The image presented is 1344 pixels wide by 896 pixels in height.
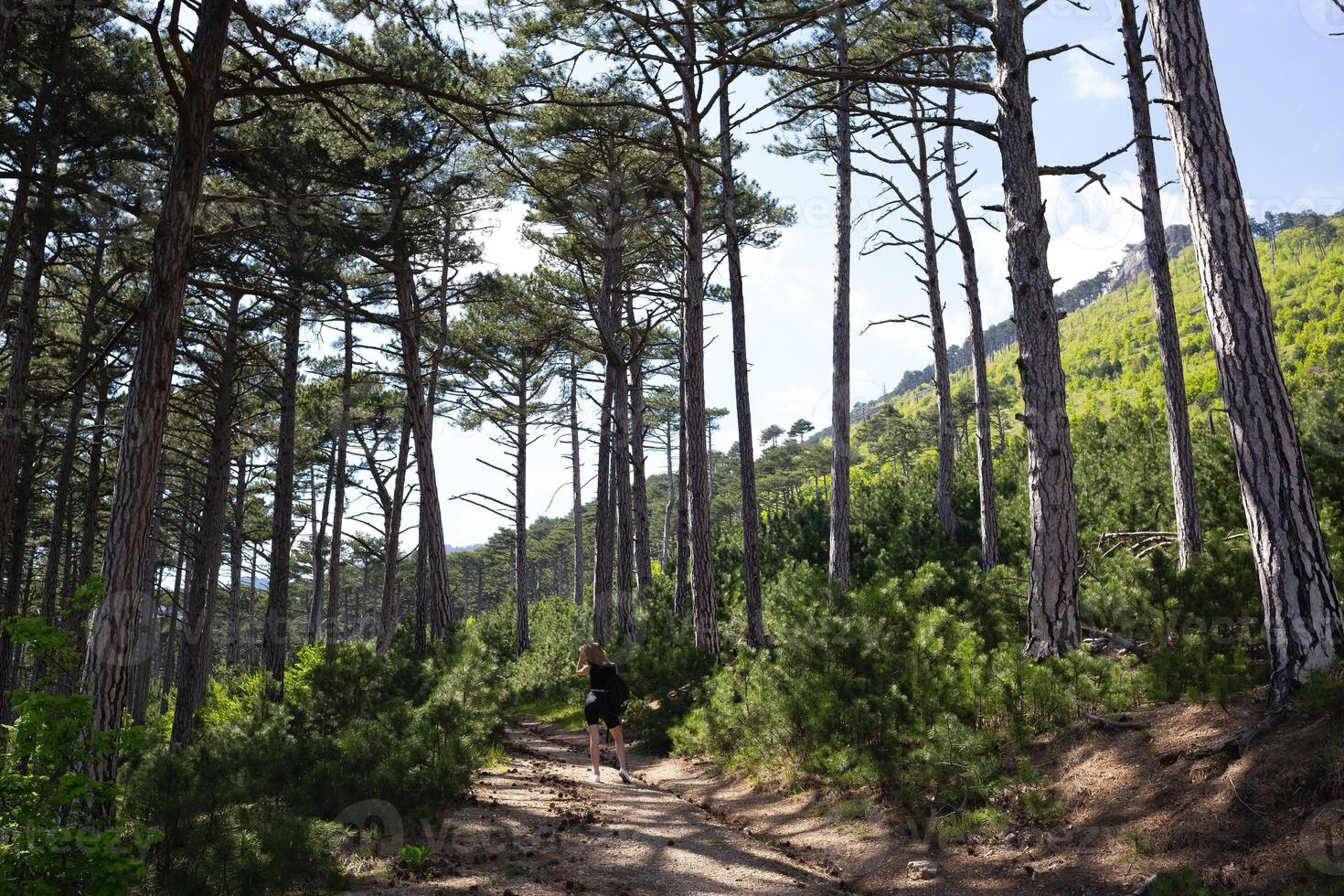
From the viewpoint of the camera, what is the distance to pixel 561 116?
447 inches

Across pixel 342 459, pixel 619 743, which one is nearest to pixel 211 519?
pixel 342 459

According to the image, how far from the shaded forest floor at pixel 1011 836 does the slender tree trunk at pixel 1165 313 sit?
182 inches

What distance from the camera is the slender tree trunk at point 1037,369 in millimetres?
6566

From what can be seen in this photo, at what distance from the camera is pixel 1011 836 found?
5.08 meters

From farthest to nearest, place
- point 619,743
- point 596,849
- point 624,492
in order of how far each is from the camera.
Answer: point 624,492
point 619,743
point 596,849

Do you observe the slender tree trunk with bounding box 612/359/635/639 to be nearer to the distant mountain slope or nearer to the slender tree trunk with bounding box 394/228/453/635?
the slender tree trunk with bounding box 394/228/453/635

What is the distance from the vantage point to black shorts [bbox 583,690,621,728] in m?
8.34

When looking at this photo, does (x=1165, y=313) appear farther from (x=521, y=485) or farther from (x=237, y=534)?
(x=237, y=534)

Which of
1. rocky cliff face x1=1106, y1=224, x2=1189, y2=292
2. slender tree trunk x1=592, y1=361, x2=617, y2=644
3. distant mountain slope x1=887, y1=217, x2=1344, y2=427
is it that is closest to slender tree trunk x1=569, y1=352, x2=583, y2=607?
slender tree trunk x1=592, y1=361, x2=617, y2=644

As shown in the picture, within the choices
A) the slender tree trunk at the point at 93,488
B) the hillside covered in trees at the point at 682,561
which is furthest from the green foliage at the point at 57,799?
the slender tree trunk at the point at 93,488

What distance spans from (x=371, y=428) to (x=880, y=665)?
68.5 feet

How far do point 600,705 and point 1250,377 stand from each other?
6.46 meters

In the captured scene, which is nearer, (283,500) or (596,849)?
(596,849)

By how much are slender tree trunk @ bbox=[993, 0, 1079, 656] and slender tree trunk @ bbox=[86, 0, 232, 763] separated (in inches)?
257
